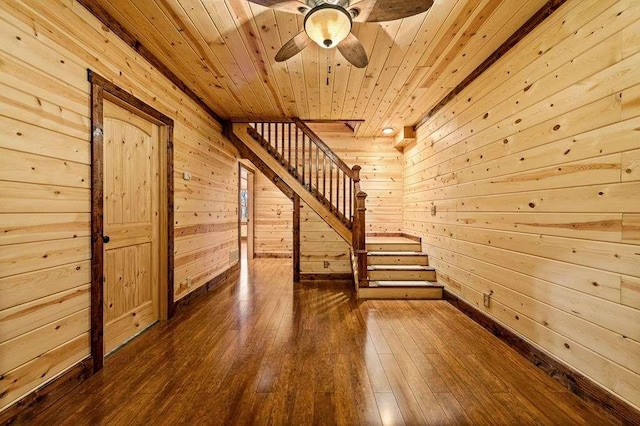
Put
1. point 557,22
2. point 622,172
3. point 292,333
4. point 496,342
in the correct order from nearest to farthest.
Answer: point 622,172 < point 557,22 < point 496,342 < point 292,333

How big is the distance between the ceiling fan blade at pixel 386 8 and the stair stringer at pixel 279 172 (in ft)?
9.41

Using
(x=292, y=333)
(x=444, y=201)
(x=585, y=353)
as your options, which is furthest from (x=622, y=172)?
(x=292, y=333)

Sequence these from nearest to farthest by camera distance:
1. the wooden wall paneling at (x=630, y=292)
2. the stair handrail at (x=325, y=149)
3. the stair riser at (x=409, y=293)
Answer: the wooden wall paneling at (x=630, y=292) → the stair riser at (x=409, y=293) → the stair handrail at (x=325, y=149)

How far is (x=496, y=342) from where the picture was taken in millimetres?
2373

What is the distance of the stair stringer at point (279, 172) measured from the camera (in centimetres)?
443

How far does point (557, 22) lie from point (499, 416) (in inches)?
101

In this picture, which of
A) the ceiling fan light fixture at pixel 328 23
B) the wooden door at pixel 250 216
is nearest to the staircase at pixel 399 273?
the ceiling fan light fixture at pixel 328 23

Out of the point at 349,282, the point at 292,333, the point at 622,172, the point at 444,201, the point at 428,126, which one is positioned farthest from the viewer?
the point at 349,282

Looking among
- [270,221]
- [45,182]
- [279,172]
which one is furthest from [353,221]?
[45,182]

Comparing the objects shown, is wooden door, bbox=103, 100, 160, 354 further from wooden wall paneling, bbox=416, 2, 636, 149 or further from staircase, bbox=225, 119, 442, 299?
wooden wall paneling, bbox=416, 2, 636, 149

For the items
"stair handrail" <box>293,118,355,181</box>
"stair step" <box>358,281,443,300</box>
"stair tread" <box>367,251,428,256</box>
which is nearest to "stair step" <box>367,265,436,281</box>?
"stair step" <box>358,281,443,300</box>

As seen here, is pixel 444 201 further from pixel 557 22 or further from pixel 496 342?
pixel 557 22

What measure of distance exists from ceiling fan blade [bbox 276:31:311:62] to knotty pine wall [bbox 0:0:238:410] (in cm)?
134

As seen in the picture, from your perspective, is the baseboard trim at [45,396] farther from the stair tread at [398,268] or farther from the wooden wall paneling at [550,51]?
the wooden wall paneling at [550,51]
